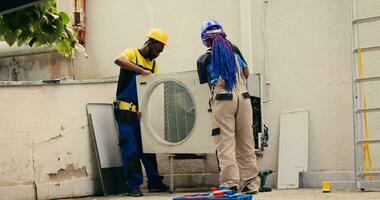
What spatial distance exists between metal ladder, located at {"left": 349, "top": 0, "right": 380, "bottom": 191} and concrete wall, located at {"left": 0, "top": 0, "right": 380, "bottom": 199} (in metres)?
0.18

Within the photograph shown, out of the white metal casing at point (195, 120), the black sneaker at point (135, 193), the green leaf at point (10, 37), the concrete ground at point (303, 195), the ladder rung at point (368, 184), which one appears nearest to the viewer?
the green leaf at point (10, 37)

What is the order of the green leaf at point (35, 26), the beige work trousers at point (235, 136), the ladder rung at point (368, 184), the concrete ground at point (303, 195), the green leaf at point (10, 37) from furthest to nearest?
the ladder rung at point (368, 184), the beige work trousers at point (235, 136), the concrete ground at point (303, 195), the green leaf at point (10, 37), the green leaf at point (35, 26)

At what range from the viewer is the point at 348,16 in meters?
7.65

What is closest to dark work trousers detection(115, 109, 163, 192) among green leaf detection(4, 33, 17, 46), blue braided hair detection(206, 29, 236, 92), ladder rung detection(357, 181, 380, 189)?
blue braided hair detection(206, 29, 236, 92)

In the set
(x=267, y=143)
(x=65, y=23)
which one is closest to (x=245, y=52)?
(x=267, y=143)

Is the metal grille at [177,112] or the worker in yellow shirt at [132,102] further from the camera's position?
the metal grille at [177,112]

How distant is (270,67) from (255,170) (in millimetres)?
1453

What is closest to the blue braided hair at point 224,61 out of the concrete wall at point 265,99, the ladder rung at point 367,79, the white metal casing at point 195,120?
the white metal casing at point 195,120

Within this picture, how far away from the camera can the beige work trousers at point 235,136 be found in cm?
668

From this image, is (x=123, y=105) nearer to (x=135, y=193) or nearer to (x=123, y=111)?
(x=123, y=111)

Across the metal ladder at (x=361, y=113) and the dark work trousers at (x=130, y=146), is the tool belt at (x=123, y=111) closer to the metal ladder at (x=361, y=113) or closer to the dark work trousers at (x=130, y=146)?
the dark work trousers at (x=130, y=146)

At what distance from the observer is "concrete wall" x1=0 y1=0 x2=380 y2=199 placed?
299 inches

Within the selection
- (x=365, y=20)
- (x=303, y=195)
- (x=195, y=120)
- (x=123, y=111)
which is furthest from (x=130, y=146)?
(x=365, y=20)

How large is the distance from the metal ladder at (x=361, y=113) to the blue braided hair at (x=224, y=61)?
4.31 feet
